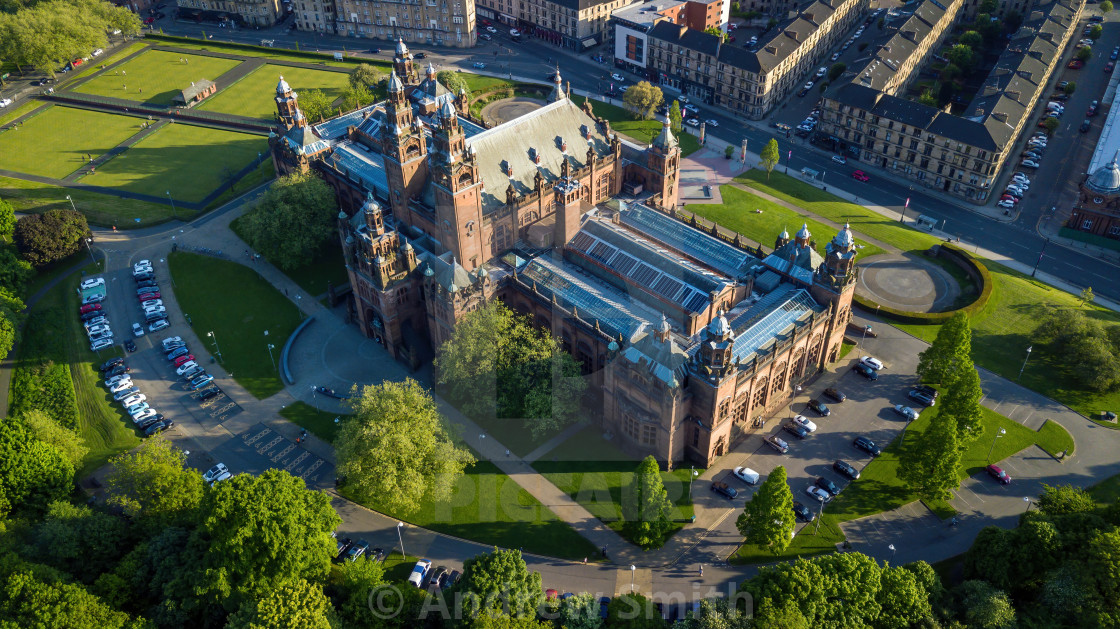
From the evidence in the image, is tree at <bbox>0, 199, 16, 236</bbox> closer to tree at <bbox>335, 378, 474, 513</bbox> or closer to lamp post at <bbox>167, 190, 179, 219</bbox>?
lamp post at <bbox>167, 190, 179, 219</bbox>

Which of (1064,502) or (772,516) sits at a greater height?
(1064,502)

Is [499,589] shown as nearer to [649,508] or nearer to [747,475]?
[649,508]

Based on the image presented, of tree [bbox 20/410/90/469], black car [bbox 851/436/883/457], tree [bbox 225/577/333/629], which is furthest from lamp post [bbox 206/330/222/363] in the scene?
black car [bbox 851/436/883/457]

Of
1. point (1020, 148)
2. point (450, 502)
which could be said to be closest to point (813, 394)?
point (450, 502)

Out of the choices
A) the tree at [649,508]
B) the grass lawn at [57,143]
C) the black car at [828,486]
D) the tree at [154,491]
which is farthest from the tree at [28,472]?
the grass lawn at [57,143]

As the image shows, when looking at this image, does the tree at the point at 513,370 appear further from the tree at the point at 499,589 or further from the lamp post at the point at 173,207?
the lamp post at the point at 173,207

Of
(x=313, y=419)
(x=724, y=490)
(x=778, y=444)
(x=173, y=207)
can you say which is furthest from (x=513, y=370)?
→ (x=173, y=207)

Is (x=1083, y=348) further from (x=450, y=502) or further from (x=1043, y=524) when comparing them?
(x=450, y=502)
